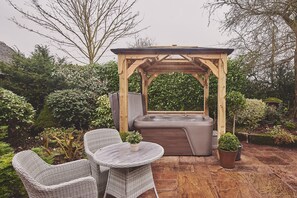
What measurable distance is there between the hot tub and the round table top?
1696 millimetres

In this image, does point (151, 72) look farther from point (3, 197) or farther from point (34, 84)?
point (3, 197)

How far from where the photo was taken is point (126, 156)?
260 cm

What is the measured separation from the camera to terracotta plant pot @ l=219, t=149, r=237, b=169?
13.0ft

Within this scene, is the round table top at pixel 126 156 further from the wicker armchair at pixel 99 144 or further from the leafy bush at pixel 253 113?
the leafy bush at pixel 253 113

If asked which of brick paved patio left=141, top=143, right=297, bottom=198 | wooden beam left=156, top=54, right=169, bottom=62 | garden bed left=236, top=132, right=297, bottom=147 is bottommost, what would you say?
brick paved patio left=141, top=143, right=297, bottom=198

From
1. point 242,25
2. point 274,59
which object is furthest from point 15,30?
point 274,59

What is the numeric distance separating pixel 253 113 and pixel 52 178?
5.85 meters

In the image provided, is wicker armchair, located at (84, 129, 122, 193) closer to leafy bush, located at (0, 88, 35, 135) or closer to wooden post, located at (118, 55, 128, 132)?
wooden post, located at (118, 55, 128, 132)

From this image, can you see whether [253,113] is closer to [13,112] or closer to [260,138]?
[260,138]

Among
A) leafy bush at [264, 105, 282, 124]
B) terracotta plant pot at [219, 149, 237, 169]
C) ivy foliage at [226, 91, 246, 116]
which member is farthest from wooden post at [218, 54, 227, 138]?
leafy bush at [264, 105, 282, 124]

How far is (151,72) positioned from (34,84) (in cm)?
373

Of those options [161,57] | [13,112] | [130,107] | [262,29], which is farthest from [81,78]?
[262,29]

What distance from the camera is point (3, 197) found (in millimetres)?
2367

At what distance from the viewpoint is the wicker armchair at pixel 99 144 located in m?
2.72
